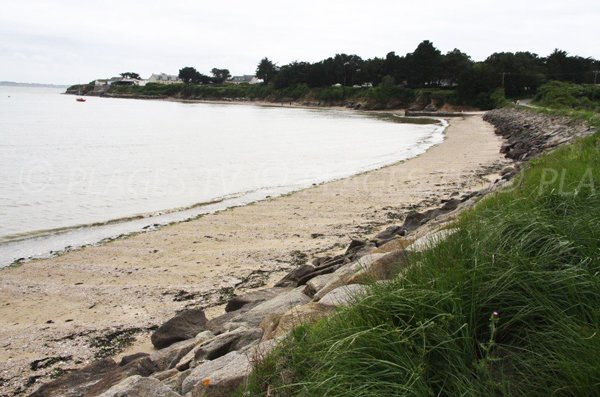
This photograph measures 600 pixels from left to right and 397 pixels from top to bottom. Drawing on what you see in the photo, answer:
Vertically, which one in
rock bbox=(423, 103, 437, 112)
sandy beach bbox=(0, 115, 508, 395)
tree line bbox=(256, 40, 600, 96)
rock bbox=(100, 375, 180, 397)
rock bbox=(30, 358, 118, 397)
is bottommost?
rock bbox=(423, 103, 437, 112)

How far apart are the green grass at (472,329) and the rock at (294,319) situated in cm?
49

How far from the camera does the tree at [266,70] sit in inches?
6206

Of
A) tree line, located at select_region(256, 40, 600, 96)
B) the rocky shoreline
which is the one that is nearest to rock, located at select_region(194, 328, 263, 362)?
the rocky shoreline

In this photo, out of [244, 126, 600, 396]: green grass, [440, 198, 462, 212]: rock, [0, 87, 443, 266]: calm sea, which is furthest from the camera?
[0, 87, 443, 266]: calm sea

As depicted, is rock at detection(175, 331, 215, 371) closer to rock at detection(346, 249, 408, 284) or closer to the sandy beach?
the sandy beach

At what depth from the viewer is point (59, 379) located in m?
4.77

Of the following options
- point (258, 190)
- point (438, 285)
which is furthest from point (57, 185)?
point (438, 285)

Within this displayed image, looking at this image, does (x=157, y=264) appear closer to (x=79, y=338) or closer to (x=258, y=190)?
(x=79, y=338)

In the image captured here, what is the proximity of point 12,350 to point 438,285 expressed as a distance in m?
5.28

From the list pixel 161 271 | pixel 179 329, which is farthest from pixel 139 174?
pixel 179 329

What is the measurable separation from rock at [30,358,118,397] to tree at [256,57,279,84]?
155m

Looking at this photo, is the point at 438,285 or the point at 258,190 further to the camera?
the point at 258,190

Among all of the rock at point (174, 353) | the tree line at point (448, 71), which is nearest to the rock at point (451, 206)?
→ the rock at point (174, 353)

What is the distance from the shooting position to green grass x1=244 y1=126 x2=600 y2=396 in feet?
7.52
